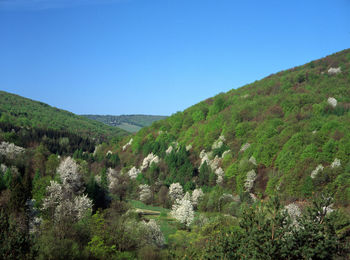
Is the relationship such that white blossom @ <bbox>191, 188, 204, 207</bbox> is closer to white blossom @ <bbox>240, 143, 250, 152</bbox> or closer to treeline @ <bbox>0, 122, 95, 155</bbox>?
white blossom @ <bbox>240, 143, 250, 152</bbox>

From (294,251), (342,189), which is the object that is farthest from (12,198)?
(342,189)

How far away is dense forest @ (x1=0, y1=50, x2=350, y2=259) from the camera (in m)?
24.0

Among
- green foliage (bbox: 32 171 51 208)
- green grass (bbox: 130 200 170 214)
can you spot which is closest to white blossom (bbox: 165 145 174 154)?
green grass (bbox: 130 200 170 214)

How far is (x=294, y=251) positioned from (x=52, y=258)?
21221mm

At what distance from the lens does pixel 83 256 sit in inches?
1382

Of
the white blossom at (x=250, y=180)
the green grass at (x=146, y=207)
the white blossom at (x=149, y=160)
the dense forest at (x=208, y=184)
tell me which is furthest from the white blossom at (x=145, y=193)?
the white blossom at (x=149, y=160)

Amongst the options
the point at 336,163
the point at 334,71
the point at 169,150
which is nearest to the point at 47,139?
the point at 169,150

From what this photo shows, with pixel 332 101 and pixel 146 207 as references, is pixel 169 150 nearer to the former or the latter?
pixel 146 207

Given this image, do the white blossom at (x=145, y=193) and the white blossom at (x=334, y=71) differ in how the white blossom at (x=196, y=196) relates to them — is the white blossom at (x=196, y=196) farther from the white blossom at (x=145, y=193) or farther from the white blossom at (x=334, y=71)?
the white blossom at (x=334, y=71)

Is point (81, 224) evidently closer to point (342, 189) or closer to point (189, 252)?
point (189, 252)

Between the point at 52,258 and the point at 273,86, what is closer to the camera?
the point at 52,258

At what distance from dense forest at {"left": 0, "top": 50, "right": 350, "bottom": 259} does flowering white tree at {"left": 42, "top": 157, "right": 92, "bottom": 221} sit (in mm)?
230

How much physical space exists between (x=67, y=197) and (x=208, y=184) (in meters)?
57.4

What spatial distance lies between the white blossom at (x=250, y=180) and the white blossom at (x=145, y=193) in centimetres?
2733
